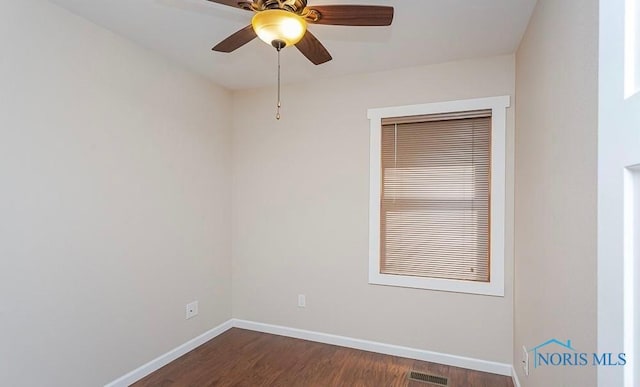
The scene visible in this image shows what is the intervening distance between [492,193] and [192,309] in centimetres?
279

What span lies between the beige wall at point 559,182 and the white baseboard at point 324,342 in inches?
14.3

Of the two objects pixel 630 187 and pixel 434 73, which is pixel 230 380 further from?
pixel 434 73

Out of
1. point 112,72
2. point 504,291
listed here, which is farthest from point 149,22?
point 504,291

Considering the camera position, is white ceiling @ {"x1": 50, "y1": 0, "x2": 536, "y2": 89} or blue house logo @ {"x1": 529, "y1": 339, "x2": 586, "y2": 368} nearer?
blue house logo @ {"x1": 529, "y1": 339, "x2": 586, "y2": 368}

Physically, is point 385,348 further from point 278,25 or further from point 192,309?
point 278,25

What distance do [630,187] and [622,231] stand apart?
118mm

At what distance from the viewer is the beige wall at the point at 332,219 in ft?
8.63

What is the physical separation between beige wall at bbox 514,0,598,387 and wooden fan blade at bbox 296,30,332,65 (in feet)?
3.72

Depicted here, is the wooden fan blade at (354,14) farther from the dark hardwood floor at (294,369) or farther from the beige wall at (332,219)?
the dark hardwood floor at (294,369)

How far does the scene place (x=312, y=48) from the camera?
1.87 meters

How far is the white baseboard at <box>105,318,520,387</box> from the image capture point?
2.49 m

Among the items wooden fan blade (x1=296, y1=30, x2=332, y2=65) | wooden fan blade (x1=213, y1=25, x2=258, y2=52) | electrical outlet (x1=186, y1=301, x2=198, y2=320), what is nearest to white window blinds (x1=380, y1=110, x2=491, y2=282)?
wooden fan blade (x1=296, y1=30, x2=332, y2=65)
